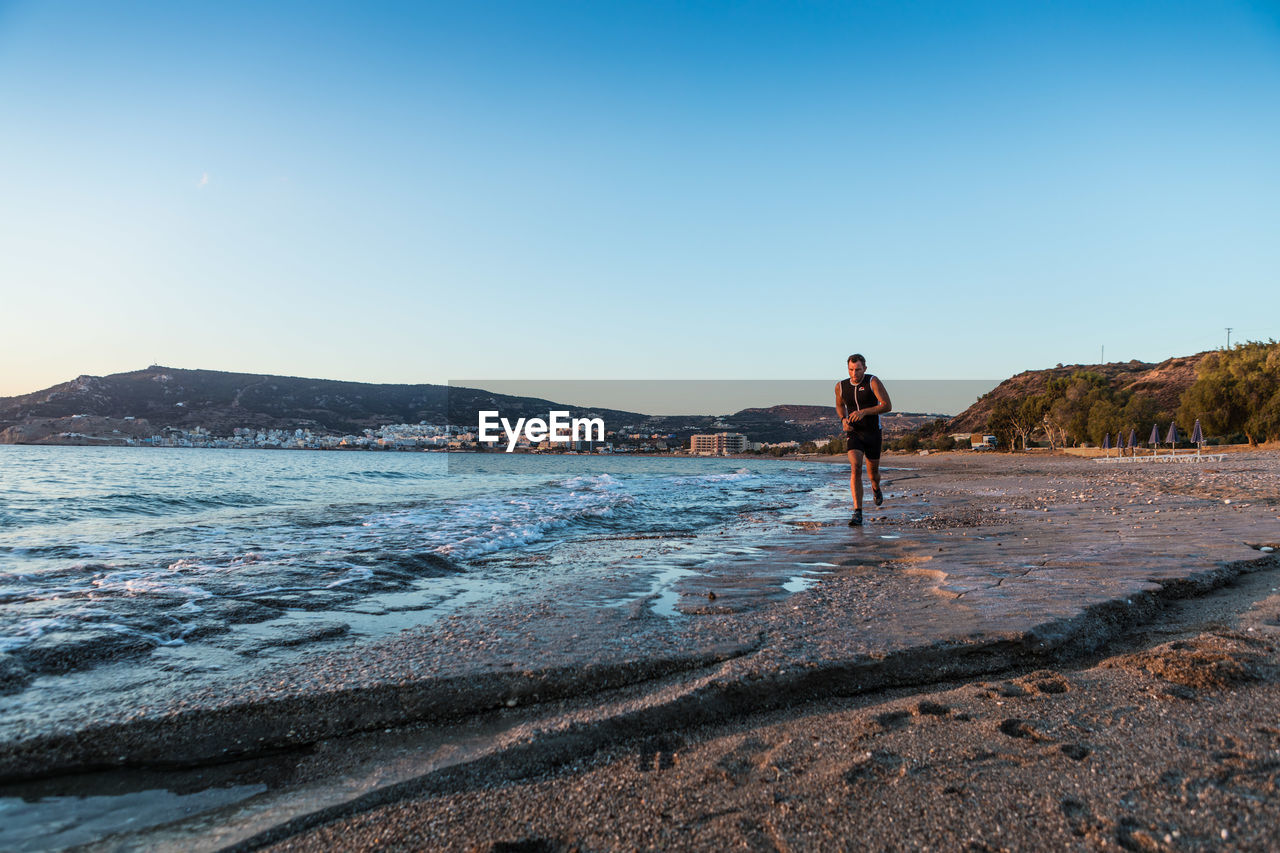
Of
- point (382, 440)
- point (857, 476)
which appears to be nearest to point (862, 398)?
point (857, 476)

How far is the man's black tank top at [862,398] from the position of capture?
866 centimetres

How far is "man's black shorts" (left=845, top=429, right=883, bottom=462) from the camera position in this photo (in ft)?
28.8

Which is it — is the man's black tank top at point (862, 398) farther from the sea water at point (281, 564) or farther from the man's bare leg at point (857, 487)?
the sea water at point (281, 564)

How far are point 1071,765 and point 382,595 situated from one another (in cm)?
454

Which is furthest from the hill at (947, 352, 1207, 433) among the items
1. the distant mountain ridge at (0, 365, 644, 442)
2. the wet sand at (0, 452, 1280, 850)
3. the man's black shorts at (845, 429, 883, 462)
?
the wet sand at (0, 452, 1280, 850)

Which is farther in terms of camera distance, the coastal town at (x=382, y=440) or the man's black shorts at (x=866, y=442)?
the coastal town at (x=382, y=440)

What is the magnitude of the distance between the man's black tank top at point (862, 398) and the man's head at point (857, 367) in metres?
0.06

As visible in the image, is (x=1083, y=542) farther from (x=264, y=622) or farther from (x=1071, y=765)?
(x=264, y=622)

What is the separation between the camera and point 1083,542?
6277 mm

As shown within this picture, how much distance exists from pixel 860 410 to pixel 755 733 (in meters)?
7.09

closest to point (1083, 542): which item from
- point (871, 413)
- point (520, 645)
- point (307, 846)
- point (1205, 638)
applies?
point (871, 413)

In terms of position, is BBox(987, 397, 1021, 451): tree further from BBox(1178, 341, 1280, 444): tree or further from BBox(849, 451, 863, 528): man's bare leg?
BBox(849, 451, 863, 528): man's bare leg

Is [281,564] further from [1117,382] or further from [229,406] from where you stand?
[1117,382]

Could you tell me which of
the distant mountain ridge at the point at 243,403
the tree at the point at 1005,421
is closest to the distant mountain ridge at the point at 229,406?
the distant mountain ridge at the point at 243,403
